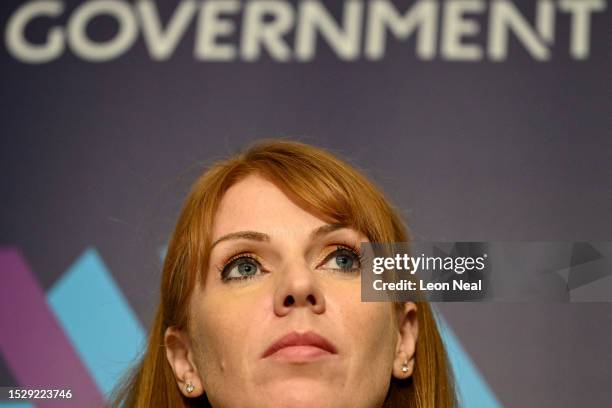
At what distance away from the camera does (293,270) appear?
1.37 m

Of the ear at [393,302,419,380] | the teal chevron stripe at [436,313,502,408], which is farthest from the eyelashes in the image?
the teal chevron stripe at [436,313,502,408]

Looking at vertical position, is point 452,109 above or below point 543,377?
above

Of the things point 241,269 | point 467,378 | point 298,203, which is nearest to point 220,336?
point 241,269

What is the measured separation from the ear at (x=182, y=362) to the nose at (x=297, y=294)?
197 millimetres

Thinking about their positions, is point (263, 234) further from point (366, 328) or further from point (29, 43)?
point (29, 43)

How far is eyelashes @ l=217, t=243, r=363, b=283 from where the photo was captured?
1.41 metres

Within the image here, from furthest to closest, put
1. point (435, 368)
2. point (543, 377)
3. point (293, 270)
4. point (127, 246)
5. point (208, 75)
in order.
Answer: point (208, 75)
point (127, 246)
point (543, 377)
point (435, 368)
point (293, 270)

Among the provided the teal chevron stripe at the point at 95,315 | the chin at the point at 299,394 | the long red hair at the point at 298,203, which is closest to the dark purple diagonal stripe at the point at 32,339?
the teal chevron stripe at the point at 95,315

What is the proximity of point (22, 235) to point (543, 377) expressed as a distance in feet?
3.20

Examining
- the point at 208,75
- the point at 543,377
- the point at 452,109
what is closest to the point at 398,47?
the point at 452,109

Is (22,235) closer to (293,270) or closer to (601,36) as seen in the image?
(293,270)

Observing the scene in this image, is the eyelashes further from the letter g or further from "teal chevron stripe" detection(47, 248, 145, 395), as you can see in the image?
the letter g

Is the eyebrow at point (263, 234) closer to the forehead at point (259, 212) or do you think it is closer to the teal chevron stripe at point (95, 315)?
the forehead at point (259, 212)

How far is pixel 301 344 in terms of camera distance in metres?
1.32
